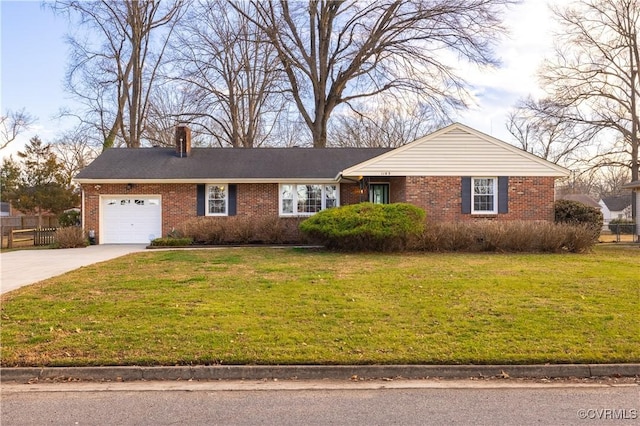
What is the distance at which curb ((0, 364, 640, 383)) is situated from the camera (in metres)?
4.83

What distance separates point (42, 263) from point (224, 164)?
379 inches

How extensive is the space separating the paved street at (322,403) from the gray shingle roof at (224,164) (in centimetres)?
1565

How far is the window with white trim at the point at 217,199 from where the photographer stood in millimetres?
19922

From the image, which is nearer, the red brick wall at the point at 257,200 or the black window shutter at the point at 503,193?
the black window shutter at the point at 503,193

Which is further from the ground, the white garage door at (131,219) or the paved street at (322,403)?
the white garage door at (131,219)

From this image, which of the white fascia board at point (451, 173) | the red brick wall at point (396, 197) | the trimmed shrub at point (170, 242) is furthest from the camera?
the trimmed shrub at point (170, 242)

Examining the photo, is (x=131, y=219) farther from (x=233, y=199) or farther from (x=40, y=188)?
(x=40, y=188)

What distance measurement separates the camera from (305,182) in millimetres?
20062

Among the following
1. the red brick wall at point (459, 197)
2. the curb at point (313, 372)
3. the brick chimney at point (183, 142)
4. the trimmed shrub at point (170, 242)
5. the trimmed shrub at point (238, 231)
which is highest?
the brick chimney at point (183, 142)

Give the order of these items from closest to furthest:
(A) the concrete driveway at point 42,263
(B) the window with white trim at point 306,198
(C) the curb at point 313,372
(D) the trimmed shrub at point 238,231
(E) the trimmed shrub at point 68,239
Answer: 1. (C) the curb at point 313,372
2. (A) the concrete driveway at point 42,263
3. (E) the trimmed shrub at point 68,239
4. (D) the trimmed shrub at point 238,231
5. (B) the window with white trim at point 306,198

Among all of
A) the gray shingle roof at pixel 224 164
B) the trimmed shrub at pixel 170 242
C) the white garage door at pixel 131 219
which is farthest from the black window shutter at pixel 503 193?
the white garage door at pixel 131 219

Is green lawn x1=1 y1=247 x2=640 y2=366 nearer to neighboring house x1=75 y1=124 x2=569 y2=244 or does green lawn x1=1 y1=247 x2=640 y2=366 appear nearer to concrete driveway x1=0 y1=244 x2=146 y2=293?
concrete driveway x1=0 y1=244 x2=146 y2=293

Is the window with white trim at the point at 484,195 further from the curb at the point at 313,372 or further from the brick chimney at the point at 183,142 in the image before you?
the brick chimney at the point at 183,142

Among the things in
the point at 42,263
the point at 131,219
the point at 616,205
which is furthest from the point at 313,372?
the point at 616,205
